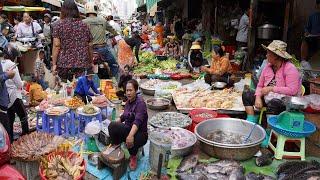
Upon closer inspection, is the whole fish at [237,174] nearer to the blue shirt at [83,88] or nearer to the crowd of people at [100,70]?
the crowd of people at [100,70]

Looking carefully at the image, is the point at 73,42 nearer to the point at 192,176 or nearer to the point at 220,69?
the point at 192,176

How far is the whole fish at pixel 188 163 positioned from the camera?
12.9ft

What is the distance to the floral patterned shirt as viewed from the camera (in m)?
5.39

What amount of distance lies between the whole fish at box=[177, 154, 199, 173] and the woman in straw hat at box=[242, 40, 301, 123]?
4.21ft

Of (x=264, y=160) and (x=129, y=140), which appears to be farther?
(x=264, y=160)

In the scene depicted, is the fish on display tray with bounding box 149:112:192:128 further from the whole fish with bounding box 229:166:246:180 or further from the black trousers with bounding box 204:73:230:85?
the black trousers with bounding box 204:73:230:85

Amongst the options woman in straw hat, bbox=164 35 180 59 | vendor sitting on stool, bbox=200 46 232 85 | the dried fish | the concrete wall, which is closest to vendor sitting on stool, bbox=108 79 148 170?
the dried fish

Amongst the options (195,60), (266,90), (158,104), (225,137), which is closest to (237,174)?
(225,137)

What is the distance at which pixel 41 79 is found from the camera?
793 cm

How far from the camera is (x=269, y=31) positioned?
8500mm

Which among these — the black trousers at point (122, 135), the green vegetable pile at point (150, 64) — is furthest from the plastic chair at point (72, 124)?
the green vegetable pile at point (150, 64)

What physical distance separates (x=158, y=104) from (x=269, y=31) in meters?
4.03

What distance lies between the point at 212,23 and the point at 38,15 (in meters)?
12.5

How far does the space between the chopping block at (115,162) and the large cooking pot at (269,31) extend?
608 cm
